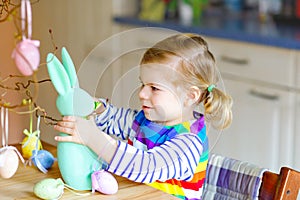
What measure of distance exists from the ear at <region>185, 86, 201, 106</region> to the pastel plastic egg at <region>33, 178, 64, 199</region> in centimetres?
31

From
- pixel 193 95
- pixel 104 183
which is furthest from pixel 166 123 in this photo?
pixel 104 183

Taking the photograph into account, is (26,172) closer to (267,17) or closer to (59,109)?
(59,109)

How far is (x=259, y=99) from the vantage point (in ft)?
8.98

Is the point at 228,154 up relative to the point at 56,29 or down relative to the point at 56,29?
down

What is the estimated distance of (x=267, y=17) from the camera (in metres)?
3.28

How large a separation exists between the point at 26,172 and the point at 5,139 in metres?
0.15

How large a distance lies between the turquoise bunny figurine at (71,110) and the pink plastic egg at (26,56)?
0.22m

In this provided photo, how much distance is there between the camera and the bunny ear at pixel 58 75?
46.6 inches

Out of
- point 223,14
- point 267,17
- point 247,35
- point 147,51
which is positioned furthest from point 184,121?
point 223,14

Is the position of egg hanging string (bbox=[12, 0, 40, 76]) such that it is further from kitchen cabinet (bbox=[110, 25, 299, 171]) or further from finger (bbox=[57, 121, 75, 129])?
kitchen cabinet (bbox=[110, 25, 299, 171])

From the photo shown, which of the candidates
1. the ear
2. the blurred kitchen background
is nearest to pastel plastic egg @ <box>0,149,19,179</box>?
the ear

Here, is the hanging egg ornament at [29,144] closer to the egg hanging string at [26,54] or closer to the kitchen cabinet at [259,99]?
the egg hanging string at [26,54]

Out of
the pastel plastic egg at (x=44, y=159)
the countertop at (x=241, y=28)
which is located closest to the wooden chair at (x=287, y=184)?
the pastel plastic egg at (x=44, y=159)

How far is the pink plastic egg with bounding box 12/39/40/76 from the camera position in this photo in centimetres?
94
